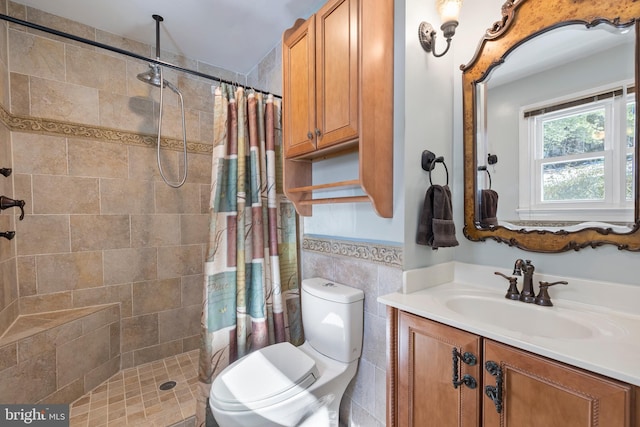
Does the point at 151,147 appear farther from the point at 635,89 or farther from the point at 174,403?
the point at 635,89

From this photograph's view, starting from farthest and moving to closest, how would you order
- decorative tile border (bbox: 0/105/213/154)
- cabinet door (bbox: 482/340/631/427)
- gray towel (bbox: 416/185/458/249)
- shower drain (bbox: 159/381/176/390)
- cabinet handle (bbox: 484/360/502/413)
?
shower drain (bbox: 159/381/176/390) → decorative tile border (bbox: 0/105/213/154) → gray towel (bbox: 416/185/458/249) → cabinet handle (bbox: 484/360/502/413) → cabinet door (bbox: 482/340/631/427)

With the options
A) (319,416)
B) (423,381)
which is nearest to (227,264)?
(319,416)

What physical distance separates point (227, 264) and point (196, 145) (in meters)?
1.28

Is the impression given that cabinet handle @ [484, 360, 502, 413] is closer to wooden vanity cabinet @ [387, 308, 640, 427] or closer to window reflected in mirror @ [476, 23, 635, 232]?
wooden vanity cabinet @ [387, 308, 640, 427]

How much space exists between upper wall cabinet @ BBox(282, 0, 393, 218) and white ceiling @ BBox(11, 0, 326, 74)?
1.91 feet

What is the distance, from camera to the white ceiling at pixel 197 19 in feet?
5.60

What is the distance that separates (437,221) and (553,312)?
0.51 metres

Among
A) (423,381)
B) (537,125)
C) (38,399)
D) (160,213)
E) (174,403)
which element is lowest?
(174,403)

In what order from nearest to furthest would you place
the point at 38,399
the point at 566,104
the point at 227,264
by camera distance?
1. the point at 566,104
2. the point at 38,399
3. the point at 227,264

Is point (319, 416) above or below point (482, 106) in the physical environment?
below

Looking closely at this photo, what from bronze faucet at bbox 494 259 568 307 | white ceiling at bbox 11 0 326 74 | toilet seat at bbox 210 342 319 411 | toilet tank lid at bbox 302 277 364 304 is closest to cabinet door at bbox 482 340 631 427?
bronze faucet at bbox 494 259 568 307

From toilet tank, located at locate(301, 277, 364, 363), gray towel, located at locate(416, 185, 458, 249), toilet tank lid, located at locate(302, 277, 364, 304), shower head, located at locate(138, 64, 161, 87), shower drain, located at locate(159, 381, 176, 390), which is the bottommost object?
shower drain, located at locate(159, 381, 176, 390)

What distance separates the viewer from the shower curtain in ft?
5.16

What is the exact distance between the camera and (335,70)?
1.26 m
